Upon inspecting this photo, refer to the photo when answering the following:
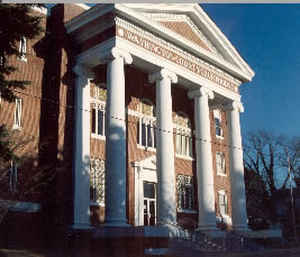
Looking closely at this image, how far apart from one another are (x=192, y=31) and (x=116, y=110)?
930 centimetres

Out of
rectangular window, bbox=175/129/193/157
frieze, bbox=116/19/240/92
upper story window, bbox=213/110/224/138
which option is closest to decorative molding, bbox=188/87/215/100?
frieze, bbox=116/19/240/92

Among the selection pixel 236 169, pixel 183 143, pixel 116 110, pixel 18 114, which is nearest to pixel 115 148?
pixel 116 110

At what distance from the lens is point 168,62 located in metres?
23.7

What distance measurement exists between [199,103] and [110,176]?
883 cm

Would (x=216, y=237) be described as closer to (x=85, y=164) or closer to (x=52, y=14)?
(x=85, y=164)

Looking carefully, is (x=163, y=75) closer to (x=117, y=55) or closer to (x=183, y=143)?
(x=117, y=55)

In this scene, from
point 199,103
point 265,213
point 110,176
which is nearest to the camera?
point 110,176

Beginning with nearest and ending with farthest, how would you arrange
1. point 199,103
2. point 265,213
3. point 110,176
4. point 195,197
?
1. point 110,176
2. point 199,103
3. point 195,197
4. point 265,213

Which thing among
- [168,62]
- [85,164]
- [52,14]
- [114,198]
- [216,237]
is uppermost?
[52,14]

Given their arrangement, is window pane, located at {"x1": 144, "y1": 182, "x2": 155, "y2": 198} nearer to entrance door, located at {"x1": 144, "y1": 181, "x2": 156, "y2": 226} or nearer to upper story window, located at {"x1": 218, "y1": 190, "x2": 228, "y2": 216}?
entrance door, located at {"x1": 144, "y1": 181, "x2": 156, "y2": 226}

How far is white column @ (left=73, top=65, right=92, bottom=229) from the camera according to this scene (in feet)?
68.4

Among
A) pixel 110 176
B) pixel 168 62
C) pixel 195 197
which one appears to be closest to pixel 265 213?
pixel 195 197

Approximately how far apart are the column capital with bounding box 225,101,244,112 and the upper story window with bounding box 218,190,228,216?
6.09m

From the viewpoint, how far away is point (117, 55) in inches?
816
